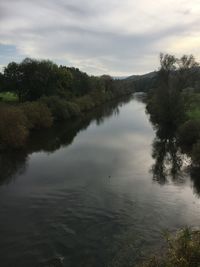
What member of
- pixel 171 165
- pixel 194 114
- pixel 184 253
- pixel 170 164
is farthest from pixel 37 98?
pixel 184 253

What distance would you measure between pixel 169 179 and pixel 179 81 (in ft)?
97.7

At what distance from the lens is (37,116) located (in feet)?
162

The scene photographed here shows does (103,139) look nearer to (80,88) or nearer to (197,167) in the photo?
(197,167)

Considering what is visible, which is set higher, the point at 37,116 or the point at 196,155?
the point at 37,116

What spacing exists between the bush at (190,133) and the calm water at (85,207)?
4.82 metres

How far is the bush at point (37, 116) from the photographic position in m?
48.0

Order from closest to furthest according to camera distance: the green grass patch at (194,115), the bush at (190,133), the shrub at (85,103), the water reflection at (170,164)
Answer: the water reflection at (170,164), the bush at (190,133), the green grass patch at (194,115), the shrub at (85,103)

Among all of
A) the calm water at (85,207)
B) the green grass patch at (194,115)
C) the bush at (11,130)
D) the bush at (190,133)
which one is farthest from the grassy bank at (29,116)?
the green grass patch at (194,115)

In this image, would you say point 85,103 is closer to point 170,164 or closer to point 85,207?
point 170,164

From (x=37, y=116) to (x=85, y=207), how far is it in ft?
101

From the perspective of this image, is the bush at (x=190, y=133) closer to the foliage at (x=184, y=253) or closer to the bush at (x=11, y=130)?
the bush at (x=11, y=130)

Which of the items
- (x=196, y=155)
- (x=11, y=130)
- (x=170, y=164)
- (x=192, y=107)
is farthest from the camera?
(x=192, y=107)

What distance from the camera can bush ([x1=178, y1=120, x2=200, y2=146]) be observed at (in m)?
36.7

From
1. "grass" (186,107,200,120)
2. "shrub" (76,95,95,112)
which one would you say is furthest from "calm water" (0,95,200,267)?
"shrub" (76,95,95,112)
